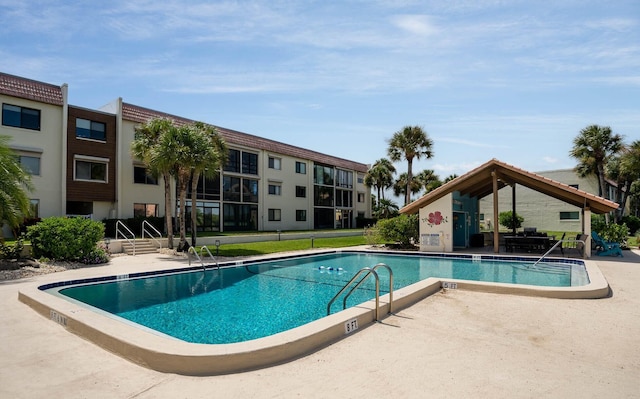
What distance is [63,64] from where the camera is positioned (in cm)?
1217

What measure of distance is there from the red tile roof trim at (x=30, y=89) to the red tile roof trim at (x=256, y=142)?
3.82 m

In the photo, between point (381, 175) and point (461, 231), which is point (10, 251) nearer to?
point (461, 231)

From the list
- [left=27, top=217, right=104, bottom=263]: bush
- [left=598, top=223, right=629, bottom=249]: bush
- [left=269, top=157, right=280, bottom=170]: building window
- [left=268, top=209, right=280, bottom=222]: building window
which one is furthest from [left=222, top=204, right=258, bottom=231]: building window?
[left=598, top=223, right=629, bottom=249]: bush

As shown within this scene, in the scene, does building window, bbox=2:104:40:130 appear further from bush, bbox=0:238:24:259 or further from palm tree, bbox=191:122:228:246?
bush, bbox=0:238:24:259

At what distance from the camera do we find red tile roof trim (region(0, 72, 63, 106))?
2053 cm

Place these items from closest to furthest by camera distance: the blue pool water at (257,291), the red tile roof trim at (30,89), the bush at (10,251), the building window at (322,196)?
the blue pool water at (257,291) < the bush at (10,251) < the red tile roof trim at (30,89) < the building window at (322,196)

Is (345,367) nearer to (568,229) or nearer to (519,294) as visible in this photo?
(519,294)

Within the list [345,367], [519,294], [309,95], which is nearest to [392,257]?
[309,95]

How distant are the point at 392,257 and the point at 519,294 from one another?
1082cm

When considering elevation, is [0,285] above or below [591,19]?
below

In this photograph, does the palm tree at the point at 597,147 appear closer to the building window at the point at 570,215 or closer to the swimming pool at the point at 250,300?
Result: the building window at the point at 570,215

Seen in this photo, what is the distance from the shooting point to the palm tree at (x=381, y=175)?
43.1 meters

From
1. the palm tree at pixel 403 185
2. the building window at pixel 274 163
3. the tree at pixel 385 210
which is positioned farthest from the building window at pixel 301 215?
the palm tree at pixel 403 185

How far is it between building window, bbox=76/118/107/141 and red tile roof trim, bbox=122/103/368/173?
1.62m
